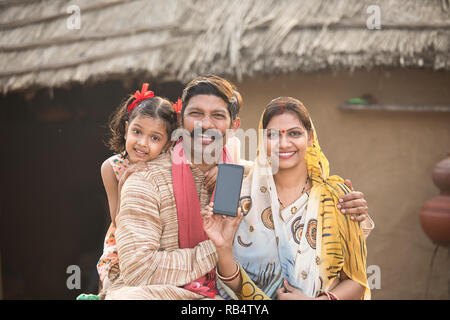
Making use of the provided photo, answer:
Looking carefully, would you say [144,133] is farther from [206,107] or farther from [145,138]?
[206,107]

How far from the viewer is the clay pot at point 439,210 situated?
455 cm

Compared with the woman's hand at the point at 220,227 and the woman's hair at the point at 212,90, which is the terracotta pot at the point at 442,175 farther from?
the woman's hand at the point at 220,227

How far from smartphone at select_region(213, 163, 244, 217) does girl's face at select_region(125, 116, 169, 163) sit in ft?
1.65

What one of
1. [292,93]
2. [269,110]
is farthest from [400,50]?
[269,110]

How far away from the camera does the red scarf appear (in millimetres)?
2420

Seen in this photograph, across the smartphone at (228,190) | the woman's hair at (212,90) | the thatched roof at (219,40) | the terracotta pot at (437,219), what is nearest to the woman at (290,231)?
the smartphone at (228,190)

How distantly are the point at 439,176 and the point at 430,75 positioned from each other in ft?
3.64

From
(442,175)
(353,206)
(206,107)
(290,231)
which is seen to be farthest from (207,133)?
(442,175)

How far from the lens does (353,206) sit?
2.46 metres

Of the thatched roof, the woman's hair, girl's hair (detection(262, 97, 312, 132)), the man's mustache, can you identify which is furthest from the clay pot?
the man's mustache

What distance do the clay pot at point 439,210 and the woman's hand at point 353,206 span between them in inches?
98.8

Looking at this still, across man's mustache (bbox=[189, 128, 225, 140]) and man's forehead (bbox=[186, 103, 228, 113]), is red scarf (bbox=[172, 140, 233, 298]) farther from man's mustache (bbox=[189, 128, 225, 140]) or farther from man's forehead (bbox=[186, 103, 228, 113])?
man's forehead (bbox=[186, 103, 228, 113])

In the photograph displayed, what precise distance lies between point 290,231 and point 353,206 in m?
0.36

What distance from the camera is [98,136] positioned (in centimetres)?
699
